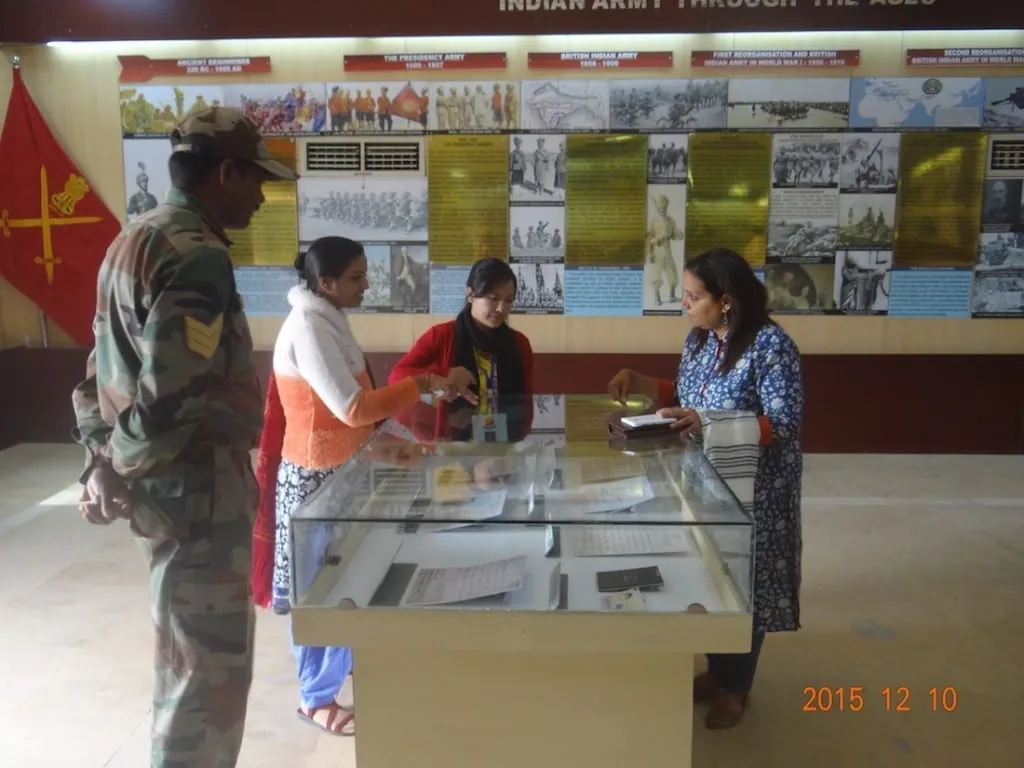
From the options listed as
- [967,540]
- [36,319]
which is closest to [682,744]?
[967,540]

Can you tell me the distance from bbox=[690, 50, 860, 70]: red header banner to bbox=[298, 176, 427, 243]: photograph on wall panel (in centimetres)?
193

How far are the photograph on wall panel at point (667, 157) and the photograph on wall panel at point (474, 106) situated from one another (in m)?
0.89

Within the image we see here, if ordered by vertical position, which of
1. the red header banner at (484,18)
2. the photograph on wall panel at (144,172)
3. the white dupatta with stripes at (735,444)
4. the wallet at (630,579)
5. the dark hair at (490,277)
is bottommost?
the wallet at (630,579)

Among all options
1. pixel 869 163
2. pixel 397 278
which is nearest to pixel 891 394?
pixel 869 163

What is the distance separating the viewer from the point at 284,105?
17.8 feet

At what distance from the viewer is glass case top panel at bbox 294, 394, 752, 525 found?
1.62 metres

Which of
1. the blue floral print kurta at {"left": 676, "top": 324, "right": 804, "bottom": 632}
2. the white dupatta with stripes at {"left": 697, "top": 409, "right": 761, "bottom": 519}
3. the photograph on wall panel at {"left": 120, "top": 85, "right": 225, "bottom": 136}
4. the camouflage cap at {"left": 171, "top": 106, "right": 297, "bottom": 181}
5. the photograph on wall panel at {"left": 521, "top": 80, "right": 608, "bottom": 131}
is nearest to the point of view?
the camouflage cap at {"left": 171, "top": 106, "right": 297, "bottom": 181}

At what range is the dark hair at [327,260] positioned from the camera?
2354 millimetres

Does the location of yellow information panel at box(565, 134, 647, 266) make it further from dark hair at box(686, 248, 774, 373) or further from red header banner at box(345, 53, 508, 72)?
dark hair at box(686, 248, 774, 373)

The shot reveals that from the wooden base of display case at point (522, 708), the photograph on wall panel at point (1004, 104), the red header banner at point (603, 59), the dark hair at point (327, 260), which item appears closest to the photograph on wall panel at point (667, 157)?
the red header banner at point (603, 59)

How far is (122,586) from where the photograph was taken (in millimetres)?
3594

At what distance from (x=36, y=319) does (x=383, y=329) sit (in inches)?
94.3

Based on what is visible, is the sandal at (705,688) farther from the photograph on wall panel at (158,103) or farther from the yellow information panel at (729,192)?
the photograph on wall panel at (158,103)
